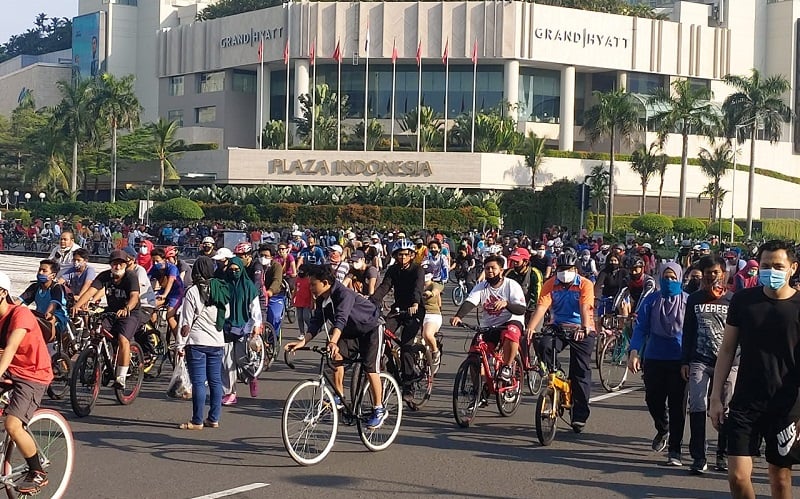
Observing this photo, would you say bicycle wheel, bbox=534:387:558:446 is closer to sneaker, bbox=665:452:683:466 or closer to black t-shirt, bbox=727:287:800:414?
sneaker, bbox=665:452:683:466

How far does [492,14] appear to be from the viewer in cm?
7744

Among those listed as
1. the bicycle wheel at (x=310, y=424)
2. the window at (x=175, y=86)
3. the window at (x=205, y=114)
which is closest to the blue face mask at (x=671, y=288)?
the bicycle wheel at (x=310, y=424)

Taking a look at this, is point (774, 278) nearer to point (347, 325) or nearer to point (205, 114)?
point (347, 325)

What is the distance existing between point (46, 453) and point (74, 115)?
7194 cm

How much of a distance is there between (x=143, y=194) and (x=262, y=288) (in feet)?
193

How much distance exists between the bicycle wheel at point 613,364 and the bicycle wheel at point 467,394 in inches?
141

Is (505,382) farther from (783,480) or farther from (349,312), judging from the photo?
(783,480)

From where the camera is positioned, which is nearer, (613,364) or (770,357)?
(770,357)

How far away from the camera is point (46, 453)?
7.56 m

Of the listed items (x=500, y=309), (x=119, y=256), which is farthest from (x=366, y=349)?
(x=119, y=256)

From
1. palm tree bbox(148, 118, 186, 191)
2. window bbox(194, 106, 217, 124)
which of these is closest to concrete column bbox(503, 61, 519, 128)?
palm tree bbox(148, 118, 186, 191)

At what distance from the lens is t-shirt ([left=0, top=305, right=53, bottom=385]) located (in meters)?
7.14

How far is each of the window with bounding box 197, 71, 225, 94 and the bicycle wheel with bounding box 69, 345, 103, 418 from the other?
78837 millimetres

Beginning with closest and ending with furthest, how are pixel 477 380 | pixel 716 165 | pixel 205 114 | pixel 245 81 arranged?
1. pixel 477 380
2. pixel 716 165
3. pixel 245 81
4. pixel 205 114
